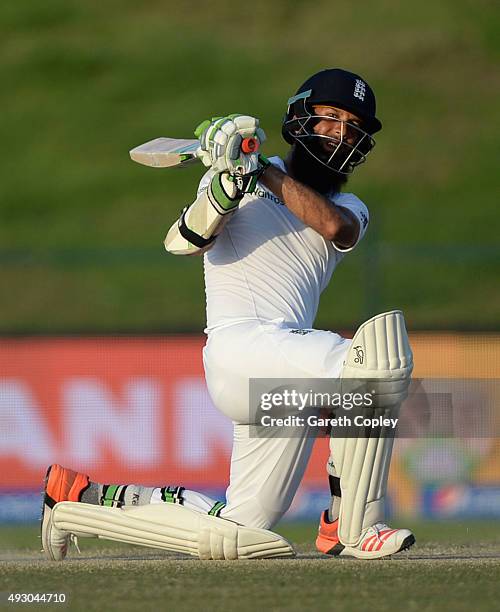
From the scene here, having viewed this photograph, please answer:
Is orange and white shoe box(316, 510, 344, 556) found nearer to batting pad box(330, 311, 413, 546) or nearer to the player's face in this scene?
batting pad box(330, 311, 413, 546)

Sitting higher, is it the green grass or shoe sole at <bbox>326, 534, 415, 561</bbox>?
the green grass

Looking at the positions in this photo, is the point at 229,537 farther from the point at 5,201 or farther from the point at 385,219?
the point at 5,201

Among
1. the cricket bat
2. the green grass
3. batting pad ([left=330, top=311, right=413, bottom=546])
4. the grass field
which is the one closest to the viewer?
the grass field

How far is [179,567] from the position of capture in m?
4.76

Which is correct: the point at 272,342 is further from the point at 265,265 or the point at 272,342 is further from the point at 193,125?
the point at 193,125

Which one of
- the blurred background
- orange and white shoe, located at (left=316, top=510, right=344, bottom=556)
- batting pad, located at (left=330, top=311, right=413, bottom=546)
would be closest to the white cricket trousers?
batting pad, located at (left=330, top=311, right=413, bottom=546)

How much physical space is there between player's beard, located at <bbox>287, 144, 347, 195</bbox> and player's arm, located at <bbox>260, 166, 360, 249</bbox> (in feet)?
1.02

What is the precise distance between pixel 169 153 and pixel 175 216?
42.7ft

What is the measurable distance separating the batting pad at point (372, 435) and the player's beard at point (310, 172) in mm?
690

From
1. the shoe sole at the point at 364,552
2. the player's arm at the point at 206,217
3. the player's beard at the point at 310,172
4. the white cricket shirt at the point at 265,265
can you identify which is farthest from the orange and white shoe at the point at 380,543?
the player's beard at the point at 310,172

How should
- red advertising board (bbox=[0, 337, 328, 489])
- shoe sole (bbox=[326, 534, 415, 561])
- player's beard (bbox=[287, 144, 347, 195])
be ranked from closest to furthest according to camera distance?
shoe sole (bbox=[326, 534, 415, 561]) < player's beard (bbox=[287, 144, 347, 195]) < red advertising board (bbox=[0, 337, 328, 489])

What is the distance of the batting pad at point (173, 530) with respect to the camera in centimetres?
487

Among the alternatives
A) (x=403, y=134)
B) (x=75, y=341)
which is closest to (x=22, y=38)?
(x=403, y=134)

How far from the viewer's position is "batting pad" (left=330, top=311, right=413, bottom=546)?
15.4 feet
